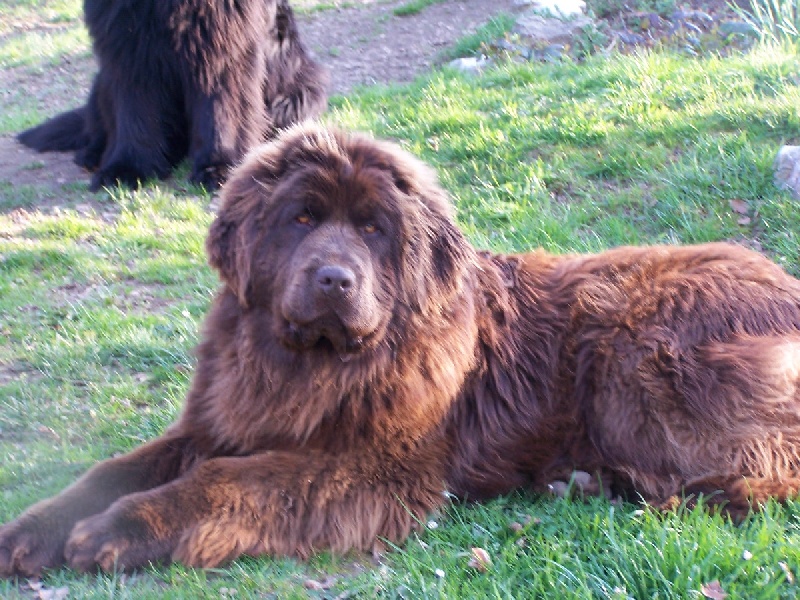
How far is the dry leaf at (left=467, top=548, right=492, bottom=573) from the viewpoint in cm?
284

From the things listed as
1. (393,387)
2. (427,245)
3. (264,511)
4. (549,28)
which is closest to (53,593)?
(264,511)

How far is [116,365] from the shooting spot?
438 cm

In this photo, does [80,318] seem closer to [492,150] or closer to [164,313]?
[164,313]

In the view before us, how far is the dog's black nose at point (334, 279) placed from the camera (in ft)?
9.47

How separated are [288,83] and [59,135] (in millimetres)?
1934

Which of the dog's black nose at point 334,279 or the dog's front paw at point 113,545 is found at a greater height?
the dog's black nose at point 334,279

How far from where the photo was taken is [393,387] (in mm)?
3195

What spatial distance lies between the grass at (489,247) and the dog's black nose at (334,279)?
0.91 meters

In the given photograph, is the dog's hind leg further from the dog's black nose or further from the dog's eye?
the dog's eye

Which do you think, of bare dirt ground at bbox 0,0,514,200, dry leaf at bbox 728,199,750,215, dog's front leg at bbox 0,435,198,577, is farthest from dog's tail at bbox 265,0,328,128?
dog's front leg at bbox 0,435,198,577

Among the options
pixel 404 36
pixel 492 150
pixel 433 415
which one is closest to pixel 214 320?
pixel 433 415

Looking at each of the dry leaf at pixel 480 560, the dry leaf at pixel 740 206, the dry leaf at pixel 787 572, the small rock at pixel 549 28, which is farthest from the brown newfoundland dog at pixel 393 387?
the small rock at pixel 549 28

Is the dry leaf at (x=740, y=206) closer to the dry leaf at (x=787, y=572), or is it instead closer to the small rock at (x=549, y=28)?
the dry leaf at (x=787, y=572)

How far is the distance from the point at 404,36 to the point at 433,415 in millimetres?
6947
